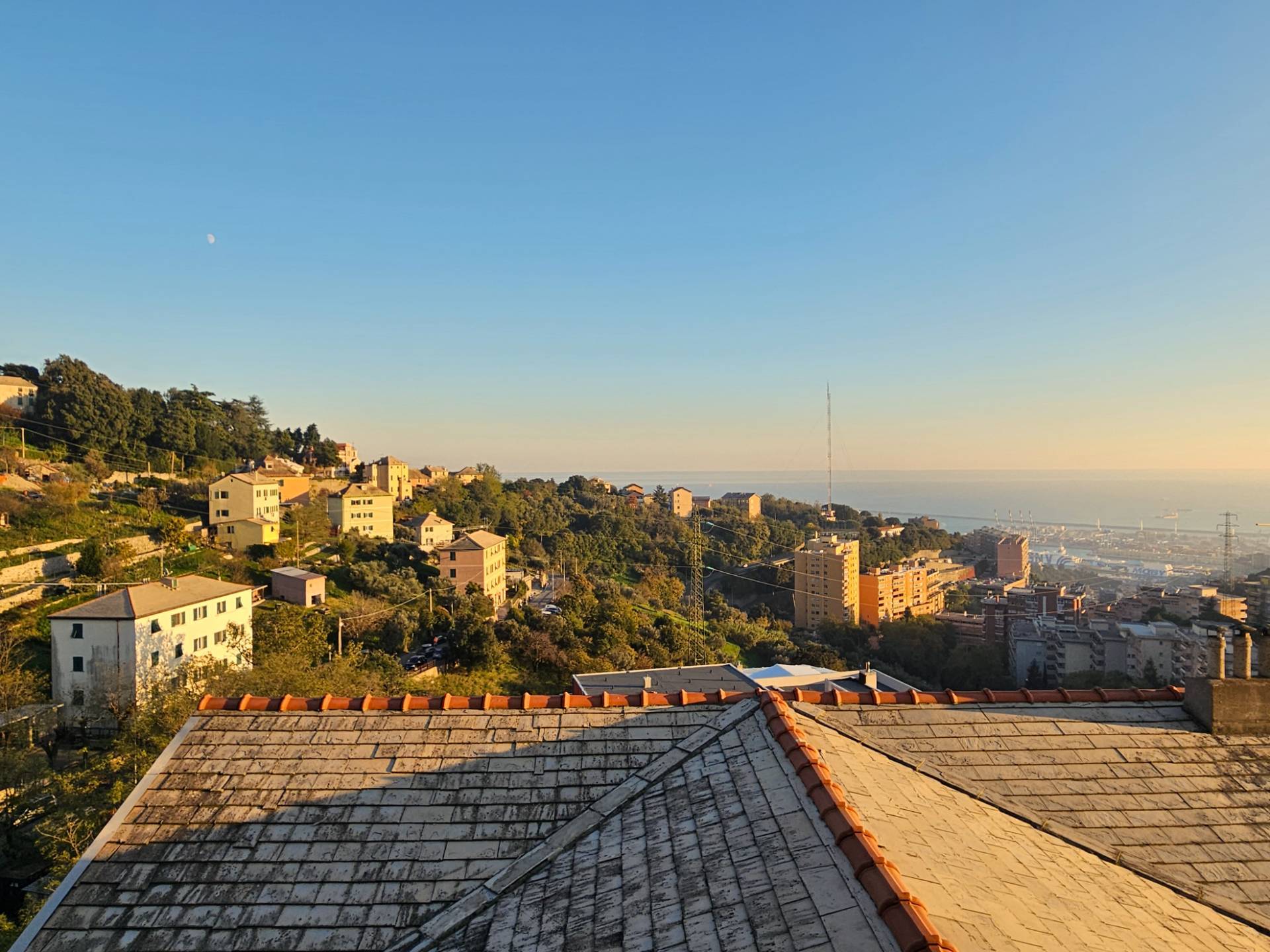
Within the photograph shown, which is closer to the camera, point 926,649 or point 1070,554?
point 926,649

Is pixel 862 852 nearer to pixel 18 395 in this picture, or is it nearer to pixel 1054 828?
pixel 1054 828

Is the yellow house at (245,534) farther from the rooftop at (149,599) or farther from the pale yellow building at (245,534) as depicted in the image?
the rooftop at (149,599)

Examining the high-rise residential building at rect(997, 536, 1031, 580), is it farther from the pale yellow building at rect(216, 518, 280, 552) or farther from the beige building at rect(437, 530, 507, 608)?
the pale yellow building at rect(216, 518, 280, 552)

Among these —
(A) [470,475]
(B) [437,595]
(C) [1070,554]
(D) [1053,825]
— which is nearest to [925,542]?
(C) [1070,554]

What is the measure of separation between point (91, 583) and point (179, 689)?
13.1 m

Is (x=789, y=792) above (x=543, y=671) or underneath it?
above

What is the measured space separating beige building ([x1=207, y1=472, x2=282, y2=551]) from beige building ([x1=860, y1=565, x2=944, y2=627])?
186ft

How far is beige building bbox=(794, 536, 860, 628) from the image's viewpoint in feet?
227

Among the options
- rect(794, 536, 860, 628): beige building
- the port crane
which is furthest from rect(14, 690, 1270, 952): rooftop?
the port crane

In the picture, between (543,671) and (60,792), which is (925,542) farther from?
(60,792)

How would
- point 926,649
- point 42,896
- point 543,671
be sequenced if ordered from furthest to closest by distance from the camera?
point 926,649, point 543,671, point 42,896

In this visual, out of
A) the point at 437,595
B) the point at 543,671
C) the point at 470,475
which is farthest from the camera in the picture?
the point at 470,475

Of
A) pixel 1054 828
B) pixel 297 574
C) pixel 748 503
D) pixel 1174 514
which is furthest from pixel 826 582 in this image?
pixel 1174 514

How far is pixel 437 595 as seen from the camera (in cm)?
4234
